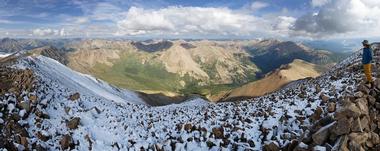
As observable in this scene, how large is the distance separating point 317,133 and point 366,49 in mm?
9496

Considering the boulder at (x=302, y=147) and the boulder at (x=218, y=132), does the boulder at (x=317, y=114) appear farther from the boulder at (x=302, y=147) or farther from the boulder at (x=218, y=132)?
the boulder at (x=218, y=132)

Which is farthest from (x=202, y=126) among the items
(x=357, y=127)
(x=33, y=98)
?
(x=33, y=98)

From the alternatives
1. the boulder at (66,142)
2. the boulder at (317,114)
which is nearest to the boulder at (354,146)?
the boulder at (317,114)

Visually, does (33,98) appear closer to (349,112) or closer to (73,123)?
(73,123)

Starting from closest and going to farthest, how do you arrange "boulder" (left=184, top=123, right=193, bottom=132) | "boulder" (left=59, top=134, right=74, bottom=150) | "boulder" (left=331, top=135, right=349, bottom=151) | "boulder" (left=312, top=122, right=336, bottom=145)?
"boulder" (left=331, top=135, right=349, bottom=151) < "boulder" (left=312, top=122, right=336, bottom=145) < "boulder" (left=59, top=134, right=74, bottom=150) < "boulder" (left=184, top=123, right=193, bottom=132)

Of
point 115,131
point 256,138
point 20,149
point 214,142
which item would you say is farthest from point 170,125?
point 20,149

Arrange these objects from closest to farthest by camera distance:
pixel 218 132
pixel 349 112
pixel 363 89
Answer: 1. pixel 349 112
2. pixel 363 89
3. pixel 218 132

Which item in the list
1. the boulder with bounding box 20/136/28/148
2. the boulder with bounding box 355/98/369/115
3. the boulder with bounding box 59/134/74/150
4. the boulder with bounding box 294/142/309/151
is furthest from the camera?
the boulder with bounding box 59/134/74/150

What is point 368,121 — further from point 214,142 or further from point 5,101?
point 5,101

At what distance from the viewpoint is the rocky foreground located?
17.5m

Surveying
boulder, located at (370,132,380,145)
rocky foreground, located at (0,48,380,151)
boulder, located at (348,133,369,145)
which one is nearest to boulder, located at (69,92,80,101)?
rocky foreground, located at (0,48,380,151)

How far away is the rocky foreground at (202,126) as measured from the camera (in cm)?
1755

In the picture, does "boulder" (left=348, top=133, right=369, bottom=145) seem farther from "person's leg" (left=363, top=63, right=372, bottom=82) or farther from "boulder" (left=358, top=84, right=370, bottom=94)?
"person's leg" (left=363, top=63, right=372, bottom=82)

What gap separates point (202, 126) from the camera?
24.8 metres
